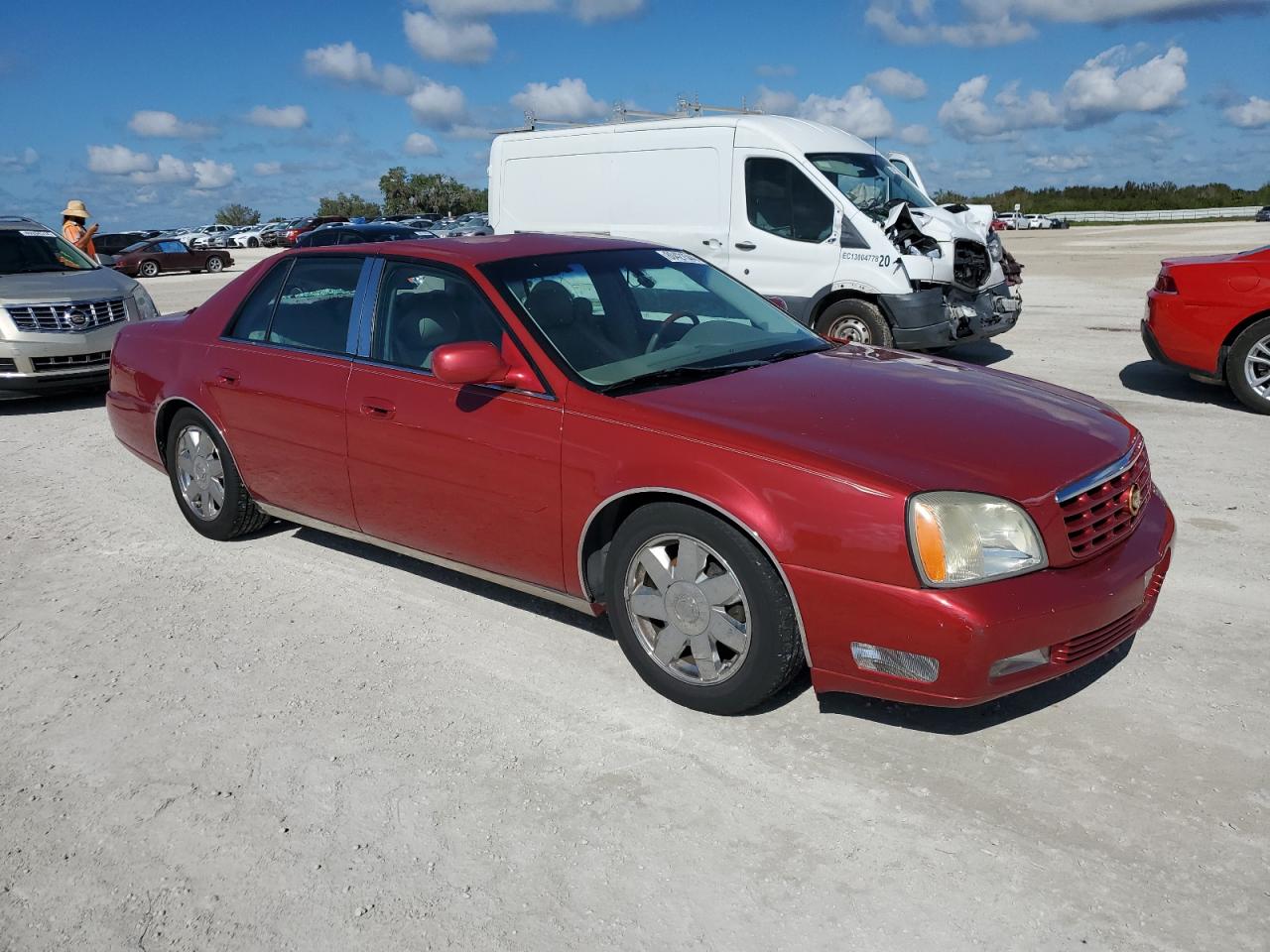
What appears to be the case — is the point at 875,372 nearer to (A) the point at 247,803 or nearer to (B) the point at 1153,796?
(B) the point at 1153,796

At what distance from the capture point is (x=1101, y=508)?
335cm

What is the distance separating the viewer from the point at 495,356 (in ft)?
12.6

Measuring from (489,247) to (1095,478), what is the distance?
8.52ft

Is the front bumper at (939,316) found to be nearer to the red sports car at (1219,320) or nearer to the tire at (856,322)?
the tire at (856,322)

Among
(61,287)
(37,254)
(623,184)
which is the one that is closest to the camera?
(61,287)

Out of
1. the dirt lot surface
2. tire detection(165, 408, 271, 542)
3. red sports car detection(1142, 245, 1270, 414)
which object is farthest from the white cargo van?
the dirt lot surface

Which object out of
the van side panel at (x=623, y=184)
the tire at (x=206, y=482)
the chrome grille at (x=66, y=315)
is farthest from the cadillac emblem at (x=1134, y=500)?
the chrome grille at (x=66, y=315)

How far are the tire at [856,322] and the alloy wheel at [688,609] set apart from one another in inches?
256

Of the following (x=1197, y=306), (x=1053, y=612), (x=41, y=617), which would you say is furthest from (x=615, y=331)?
(x=1197, y=306)

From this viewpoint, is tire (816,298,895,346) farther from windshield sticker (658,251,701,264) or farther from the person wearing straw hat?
the person wearing straw hat

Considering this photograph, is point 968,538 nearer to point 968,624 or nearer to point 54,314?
point 968,624

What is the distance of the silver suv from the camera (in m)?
9.11

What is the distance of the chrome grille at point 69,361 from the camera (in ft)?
30.1

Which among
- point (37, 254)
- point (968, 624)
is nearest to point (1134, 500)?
point (968, 624)
